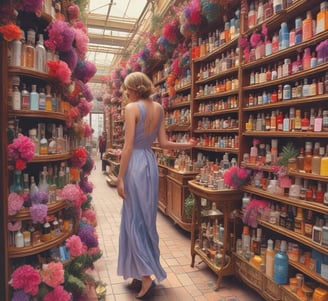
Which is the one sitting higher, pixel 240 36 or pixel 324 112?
pixel 240 36

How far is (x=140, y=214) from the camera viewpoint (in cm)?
268

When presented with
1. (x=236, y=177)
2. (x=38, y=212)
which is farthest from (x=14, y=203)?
(x=236, y=177)

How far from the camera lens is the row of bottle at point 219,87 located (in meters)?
3.38

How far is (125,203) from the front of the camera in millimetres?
2693

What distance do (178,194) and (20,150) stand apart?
2.80 metres

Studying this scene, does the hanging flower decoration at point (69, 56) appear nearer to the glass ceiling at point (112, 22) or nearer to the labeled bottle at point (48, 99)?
the labeled bottle at point (48, 99)

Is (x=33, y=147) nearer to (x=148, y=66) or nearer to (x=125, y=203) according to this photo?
(x=125, y=203)

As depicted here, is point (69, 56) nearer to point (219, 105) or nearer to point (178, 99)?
point (219, 105)

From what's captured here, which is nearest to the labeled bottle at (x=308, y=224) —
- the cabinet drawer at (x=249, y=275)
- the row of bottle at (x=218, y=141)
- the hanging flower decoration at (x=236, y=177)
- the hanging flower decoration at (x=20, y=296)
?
the cabinet drawer at (x=249, y=275)

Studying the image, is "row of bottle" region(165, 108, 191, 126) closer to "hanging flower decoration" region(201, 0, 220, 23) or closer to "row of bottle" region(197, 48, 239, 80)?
"row of bottle" region(197, 48, 239, 80)

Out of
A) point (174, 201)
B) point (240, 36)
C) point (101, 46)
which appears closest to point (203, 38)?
point (240, 36)

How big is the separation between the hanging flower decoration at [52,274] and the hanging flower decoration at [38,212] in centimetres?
34

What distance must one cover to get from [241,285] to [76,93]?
8.00 feet

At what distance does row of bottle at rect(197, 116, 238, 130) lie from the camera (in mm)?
3512
